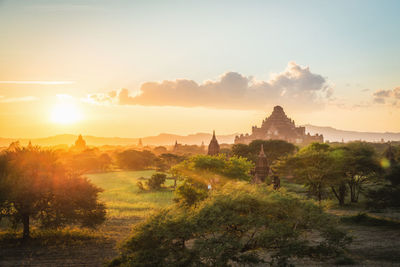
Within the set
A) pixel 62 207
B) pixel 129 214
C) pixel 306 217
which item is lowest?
pixel 129 214

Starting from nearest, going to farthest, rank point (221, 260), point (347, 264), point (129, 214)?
point (221, 260)
point (347, 264)
point (129, 214)

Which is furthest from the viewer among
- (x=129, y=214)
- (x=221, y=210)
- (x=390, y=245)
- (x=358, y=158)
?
(x=358, y=158)

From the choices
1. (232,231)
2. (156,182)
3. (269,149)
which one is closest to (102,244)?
(232,231)

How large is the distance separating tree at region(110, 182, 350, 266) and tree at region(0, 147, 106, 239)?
12.1 meters

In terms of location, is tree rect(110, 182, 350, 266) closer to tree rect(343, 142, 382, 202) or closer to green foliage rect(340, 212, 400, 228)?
green foliage rect(340, 212, 400, 228)

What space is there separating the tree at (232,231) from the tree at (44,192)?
12.1 metres

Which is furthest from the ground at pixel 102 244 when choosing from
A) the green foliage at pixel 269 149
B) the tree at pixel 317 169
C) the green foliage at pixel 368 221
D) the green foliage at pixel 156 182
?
the green foliage at pixel 269 149

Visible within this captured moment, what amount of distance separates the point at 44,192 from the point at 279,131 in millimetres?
153066

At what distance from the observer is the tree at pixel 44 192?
23.2m

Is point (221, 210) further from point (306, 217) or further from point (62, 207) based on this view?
point (62, 207)

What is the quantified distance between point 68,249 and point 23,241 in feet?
13.9

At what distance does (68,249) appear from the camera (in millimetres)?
22484

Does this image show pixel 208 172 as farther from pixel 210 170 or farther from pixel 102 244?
pixel 102 244

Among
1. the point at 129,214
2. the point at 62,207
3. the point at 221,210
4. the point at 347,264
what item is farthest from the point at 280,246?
the point at 129,214
